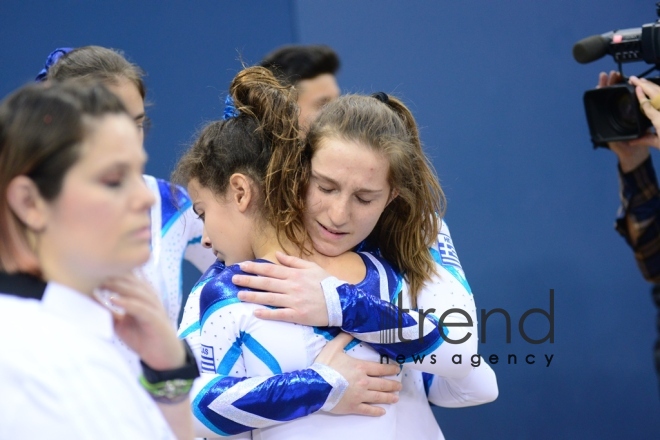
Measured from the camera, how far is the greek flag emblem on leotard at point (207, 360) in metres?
1.52

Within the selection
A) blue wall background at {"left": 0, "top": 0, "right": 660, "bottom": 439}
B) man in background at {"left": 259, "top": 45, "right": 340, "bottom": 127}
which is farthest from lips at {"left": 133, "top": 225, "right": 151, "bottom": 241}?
blue wall background at {"left": 0, "top": 0, "right": 660, "bottom": 439}

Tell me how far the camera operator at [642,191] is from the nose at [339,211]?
666 millimetres

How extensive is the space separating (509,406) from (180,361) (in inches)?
79.9

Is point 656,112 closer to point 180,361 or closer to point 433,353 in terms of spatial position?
point 433,353

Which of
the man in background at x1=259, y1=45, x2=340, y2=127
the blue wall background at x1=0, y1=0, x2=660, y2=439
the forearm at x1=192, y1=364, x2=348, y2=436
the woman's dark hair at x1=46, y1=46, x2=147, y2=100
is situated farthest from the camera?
the blue wall background at x1=0, y1=0, x2=660, y2=439

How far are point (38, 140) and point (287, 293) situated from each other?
69 centimetres

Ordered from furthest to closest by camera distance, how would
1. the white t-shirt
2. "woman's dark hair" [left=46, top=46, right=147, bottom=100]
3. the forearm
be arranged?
"woman's dark hair" [left=46, top=46, right=147, bottom=100]
the forearm
the white t-shirt

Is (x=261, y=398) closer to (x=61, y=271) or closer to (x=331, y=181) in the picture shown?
(x=331, y=181)

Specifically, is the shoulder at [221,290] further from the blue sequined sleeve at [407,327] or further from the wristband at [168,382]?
the wristband at [168,382]

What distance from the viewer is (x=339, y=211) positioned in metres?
1.56

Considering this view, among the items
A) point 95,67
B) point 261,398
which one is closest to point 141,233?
point 261,398

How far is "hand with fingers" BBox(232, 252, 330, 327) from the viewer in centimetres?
150

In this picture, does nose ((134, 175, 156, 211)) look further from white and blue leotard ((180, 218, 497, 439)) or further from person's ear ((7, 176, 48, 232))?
white and blue leotard ((180, 218, 497, 439))

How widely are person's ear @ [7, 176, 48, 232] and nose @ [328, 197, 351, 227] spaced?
0.72m
